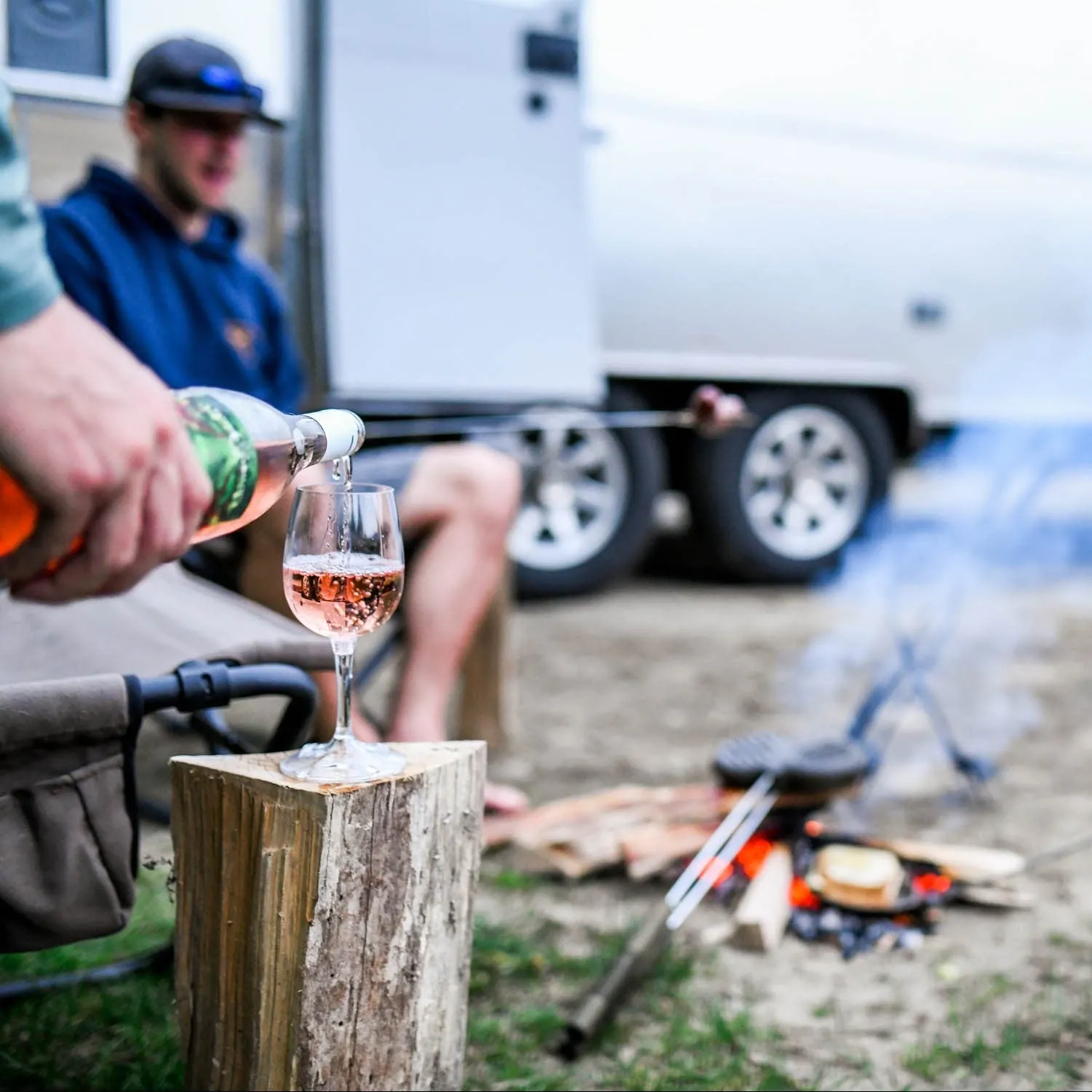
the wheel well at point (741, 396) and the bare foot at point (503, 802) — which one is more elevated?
the wheel well at point (741, 396)

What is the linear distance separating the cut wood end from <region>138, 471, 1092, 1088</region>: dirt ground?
779 millimetres

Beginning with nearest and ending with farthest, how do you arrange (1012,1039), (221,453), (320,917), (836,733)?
1. (221,453)
2. (320,917)
3. (1012,1039)
4. (836,733)

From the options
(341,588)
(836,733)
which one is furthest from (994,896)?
(341,588)

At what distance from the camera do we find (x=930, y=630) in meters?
4.87

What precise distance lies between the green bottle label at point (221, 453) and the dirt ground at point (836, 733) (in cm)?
130

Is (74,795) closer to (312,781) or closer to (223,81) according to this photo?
(312,781)

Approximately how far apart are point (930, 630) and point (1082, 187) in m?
1.80

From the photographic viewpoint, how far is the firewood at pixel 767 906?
2229 millimetres

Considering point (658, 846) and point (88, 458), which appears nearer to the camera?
point (88, 458)

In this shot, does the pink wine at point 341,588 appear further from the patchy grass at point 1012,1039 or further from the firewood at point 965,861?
the firewood at point 965,861

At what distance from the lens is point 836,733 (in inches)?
142

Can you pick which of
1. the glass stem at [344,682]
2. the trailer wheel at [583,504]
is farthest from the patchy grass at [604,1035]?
the trailer wheel at [583,504]

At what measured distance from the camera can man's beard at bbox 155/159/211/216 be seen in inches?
109

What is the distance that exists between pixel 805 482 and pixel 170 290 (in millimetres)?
3424
